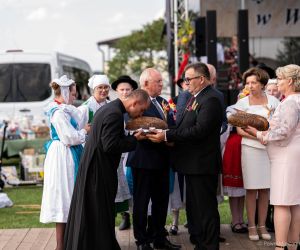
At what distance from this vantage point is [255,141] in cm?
712

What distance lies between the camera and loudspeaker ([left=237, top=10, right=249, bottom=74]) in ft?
40.5

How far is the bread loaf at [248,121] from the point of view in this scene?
20.8 feet

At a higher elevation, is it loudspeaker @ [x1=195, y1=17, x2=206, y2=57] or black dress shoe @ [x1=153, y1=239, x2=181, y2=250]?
loudspeaker @ [x1=195, y1=17, x2=206, y2=57]

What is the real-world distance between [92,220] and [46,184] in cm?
91

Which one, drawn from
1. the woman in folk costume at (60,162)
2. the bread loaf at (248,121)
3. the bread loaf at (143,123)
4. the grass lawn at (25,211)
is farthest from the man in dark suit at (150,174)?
the grass lawn at (25,211)

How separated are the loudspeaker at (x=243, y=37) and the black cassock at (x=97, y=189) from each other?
703 cm

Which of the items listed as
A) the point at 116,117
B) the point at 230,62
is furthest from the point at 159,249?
the point at 230,62

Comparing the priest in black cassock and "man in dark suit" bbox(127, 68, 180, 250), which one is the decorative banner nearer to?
"man in dark suit" bbox(127, 68, 180, 250)

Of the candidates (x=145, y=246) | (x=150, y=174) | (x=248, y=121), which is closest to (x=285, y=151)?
(x=248, y=121)

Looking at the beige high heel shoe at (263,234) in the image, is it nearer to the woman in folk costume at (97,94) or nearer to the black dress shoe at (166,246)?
the black dress shoe at (166,246)

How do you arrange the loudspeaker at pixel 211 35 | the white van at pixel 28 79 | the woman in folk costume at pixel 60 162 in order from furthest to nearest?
the white van at pixel 28 79 < the loudspeaker at pixel 211 35 < the woman in folk costume at pixel 60 162

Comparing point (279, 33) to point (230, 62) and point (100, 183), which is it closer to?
point (230, 62)

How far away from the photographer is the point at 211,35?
12.3 m

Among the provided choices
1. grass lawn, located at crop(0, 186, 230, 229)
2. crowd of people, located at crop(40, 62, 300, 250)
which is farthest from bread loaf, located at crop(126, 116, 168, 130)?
grass lawn, located at crop(0, 186, 230, 229)
